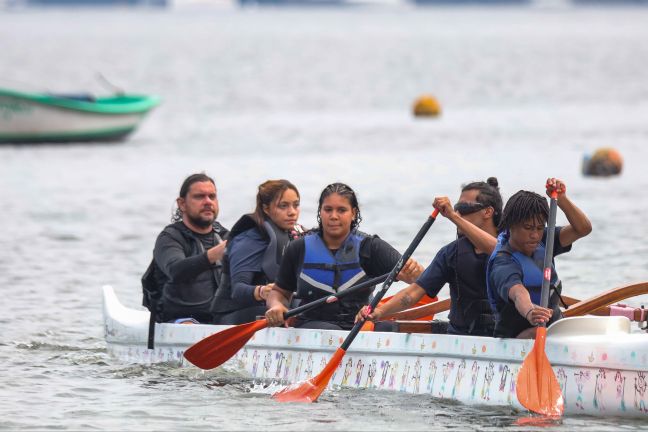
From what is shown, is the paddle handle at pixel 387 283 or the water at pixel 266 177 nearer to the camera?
the paddle handle at pixel 387 283

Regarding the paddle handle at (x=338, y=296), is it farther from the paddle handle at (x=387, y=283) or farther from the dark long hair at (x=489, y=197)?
the dark long hair at (x=489, y=197)

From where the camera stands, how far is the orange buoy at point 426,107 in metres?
39.3

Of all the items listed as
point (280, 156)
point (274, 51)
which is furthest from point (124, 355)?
point (274, 51)

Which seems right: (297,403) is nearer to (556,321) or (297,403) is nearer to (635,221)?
(556,321)

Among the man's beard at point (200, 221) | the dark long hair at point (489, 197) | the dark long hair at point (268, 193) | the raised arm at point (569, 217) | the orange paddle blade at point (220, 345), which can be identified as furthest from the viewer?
the man's beard at point (200, 221)

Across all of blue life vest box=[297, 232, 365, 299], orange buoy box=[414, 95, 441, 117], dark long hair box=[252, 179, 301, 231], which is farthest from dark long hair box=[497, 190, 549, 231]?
orange buoy box=[414, 95, 441, 117]

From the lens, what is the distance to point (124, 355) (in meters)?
11.5

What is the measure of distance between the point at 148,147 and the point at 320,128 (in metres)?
6.13

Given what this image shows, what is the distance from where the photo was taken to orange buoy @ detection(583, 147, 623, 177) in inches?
955

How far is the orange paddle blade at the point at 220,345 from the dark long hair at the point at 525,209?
1.91 m

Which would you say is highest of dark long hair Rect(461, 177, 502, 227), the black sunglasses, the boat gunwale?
the boat gunwale

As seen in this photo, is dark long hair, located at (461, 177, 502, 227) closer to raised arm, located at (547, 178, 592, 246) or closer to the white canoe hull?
raised arm, located at (547, 178, 592, 246)

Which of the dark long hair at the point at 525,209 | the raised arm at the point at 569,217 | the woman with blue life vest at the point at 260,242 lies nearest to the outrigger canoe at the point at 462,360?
the woman with blue life vest at the point at 260,242

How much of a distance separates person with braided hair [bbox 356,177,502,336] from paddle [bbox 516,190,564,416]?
49 centimetres
